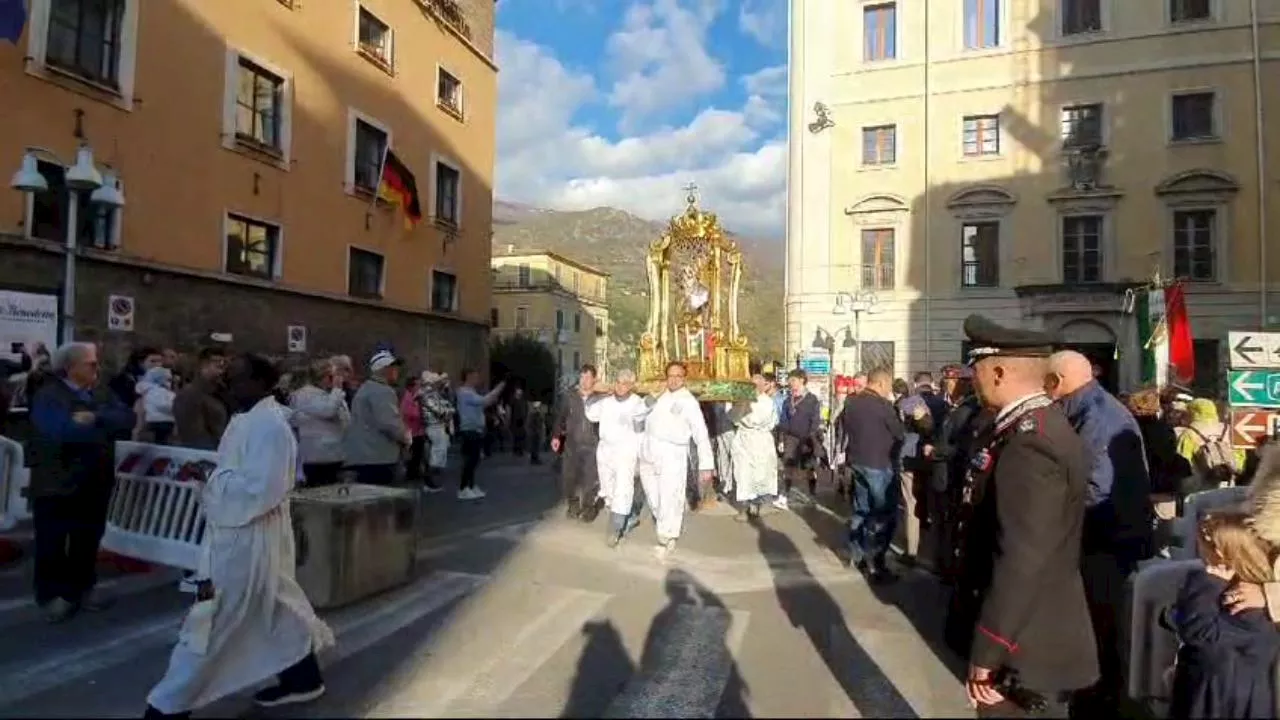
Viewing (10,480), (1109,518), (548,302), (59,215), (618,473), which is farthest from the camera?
(548,302)

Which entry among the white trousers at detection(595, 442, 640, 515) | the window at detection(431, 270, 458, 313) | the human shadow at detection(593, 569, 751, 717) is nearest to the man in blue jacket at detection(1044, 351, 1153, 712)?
the human shadow at detection(593, 569, 751, 717)

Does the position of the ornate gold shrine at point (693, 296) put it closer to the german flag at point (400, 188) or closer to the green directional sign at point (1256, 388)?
the german flag at point (400, 188)

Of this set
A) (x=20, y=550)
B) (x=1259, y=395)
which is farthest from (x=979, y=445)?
(x=20, y=550)

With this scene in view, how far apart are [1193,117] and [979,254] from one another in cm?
786

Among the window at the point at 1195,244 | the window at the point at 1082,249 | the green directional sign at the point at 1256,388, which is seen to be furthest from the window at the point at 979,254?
the green directional sign at the point at 1256,388

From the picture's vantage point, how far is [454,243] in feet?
92.1

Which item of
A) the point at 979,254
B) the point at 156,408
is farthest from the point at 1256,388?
the point at 979,254

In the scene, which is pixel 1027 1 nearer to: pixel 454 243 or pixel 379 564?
pixel 454 243

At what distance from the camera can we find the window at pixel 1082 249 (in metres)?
30.4

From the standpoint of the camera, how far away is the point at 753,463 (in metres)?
12.2

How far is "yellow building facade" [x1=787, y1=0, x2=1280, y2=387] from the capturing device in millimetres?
28812

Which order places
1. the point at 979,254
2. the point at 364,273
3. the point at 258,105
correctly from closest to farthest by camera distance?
the point at 258,105
the point at 364,273
the point at 979,254

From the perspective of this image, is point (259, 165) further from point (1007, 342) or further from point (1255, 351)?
point (1007, 342)

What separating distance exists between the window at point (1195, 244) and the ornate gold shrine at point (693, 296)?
19.1m
